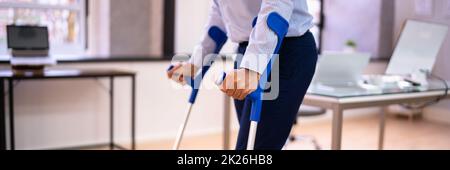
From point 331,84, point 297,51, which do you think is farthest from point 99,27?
point 297,51

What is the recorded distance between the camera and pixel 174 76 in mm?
1414

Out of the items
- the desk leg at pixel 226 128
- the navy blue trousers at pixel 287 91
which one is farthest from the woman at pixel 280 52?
the desk leg at pixel 226 128

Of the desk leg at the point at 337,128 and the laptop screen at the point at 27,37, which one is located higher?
the laptop screen at the point at 27,37

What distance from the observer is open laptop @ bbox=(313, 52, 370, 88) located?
6.49ft

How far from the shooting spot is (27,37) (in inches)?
107

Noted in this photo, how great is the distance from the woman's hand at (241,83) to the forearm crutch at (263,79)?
0.02 m

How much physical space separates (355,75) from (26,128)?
84.4 inches

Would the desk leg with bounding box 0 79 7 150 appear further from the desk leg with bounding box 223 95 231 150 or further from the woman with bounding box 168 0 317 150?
the woman with bounding box 168 0 317 150

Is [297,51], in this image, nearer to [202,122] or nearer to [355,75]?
[355,75]

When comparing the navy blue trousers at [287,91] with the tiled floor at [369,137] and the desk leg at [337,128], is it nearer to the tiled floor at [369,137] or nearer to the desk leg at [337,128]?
the tiled floor at [369,137]

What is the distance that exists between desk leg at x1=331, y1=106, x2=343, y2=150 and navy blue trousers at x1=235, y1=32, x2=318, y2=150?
470 millimetres

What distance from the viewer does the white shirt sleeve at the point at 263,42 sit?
97cm

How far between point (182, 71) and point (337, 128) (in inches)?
22.8

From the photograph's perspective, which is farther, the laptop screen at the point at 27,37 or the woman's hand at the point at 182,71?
the laptop screen at the point at 27,37
